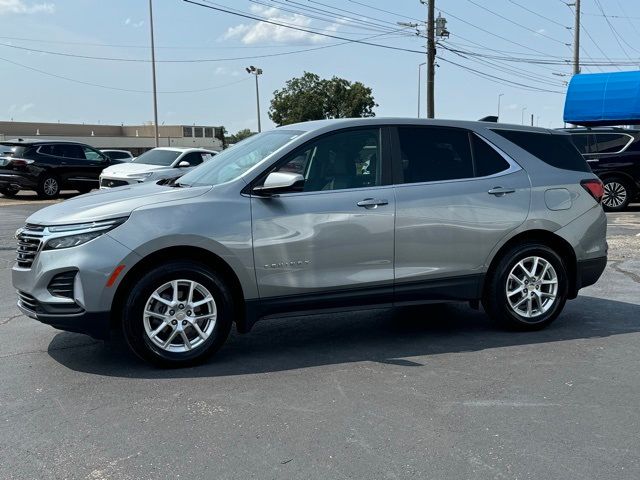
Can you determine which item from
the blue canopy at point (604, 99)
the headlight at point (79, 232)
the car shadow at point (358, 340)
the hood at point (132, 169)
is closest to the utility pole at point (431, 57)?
the blue canopy at point (604, 99)

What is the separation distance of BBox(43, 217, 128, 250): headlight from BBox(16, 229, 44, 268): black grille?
6.0 inches

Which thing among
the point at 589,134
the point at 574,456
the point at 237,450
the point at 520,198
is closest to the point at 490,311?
the point at 520,198

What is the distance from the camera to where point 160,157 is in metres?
17.1

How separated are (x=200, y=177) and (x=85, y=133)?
96387mm

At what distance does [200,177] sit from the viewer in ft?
18.0

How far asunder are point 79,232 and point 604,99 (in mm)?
17817

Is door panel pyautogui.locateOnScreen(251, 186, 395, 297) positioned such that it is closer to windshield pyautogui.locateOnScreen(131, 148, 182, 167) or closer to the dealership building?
windshield pyautogui.locateOnScreen(131, 148, 182, 167)

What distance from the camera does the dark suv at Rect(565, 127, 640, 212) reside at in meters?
15.8

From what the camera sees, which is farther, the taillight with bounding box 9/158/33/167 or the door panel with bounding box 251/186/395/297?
the taillight with bounding box 9/158/33/167

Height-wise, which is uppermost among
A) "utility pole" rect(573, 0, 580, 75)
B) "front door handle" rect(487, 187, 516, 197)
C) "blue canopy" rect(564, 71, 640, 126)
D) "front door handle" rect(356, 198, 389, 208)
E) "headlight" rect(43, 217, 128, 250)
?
"utility pole" rect(573, 0, 580, 75)

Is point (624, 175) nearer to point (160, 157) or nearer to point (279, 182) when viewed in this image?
point (160, 157)

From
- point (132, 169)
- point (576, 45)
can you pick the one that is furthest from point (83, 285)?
point (576, 45)

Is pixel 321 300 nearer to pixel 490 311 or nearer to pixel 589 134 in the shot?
pixel 490 311

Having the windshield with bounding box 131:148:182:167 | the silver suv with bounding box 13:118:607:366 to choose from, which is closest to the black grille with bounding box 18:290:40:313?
the silver suv with bounding box 13:118:607:366
